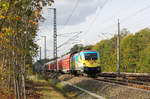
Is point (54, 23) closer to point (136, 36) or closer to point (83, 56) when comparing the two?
point (83, 56)

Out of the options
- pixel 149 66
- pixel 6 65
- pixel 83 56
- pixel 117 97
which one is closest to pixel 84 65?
pixel 83 56

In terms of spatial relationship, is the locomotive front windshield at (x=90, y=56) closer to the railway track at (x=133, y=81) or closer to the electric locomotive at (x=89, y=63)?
the electric locomotive at (x=89, y=63)

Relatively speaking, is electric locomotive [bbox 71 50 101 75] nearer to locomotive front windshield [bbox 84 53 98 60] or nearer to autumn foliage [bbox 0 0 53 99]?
locomotive front windshield [bbox 84 53 98 60]

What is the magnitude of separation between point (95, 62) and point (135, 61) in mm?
24247

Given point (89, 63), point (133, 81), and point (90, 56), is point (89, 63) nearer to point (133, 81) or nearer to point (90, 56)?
point (90, 56)

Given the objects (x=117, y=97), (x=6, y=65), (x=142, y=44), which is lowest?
(x=117, y=97)

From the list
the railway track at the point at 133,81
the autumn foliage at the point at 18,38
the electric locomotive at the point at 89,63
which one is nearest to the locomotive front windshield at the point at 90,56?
the electric locomotive at the point at 89,63

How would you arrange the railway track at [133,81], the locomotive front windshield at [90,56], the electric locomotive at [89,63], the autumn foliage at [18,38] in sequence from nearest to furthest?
the autumn foliage at [18,38], the railway track at [133,81], the electric locomotive at [89,63], the locomotive front windshield at [90,56]

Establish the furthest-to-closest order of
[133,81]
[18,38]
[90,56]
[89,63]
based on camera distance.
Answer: [90,56] < [89,63] < [133,81] < [18,38]

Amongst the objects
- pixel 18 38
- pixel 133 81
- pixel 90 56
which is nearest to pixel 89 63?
pixel 90 56

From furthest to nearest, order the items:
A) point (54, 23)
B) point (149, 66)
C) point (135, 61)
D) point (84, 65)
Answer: point (135, 61)
point (149, 66)
point (54, 23)
point (84, 65)

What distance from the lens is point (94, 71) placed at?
1139 inches

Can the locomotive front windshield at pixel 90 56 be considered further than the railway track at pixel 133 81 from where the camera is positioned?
Yes

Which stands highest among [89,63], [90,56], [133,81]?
[90,56]
